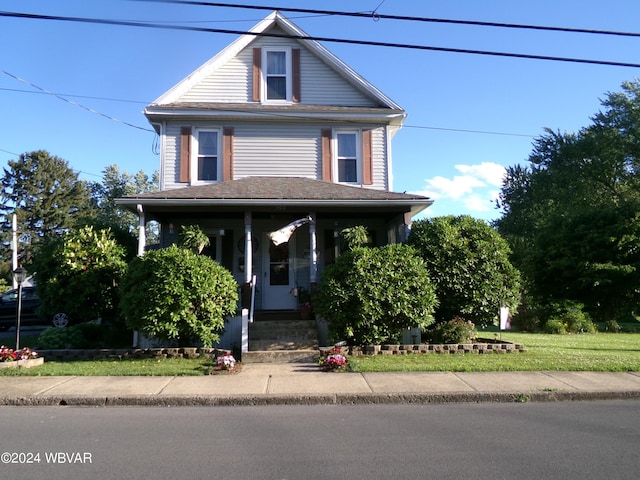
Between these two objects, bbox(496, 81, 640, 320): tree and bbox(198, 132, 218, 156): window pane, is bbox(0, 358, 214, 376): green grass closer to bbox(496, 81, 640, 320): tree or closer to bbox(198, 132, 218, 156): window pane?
bbox(198, 132, 218, 156): window pane

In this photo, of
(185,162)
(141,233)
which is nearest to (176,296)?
(141,233)

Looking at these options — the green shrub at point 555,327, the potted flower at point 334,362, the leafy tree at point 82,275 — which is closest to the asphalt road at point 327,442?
the potted flower at point 334,362

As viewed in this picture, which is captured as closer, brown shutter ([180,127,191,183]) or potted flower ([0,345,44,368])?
potted flower ([0,345,44,368])

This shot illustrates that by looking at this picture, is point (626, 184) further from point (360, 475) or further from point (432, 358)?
point (360, 475)

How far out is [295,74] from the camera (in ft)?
50.1

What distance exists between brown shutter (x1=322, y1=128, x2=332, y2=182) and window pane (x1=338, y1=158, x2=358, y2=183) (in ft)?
1.24

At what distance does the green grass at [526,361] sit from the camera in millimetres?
8855

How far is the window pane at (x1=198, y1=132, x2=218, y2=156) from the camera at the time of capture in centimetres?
1467

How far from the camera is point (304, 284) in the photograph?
14.1 metres

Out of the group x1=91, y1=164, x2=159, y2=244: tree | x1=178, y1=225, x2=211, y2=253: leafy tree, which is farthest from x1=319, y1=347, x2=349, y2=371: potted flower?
x1=91, y1=164, x2=159, y2=244: tree

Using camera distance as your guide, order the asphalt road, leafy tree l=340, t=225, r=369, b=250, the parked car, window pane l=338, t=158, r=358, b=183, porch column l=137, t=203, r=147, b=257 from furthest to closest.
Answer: the parked car < window pane l=338, t=158, r=358, b=183 < leafy tree l=340, t=225, r=369, b=250 < porch column l=137, t=203, r=147, b=257 < the asphalt road

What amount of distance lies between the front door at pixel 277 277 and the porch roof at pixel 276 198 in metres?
1.99

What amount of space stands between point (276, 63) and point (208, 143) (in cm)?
344

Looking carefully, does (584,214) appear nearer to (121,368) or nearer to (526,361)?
(526,361)
